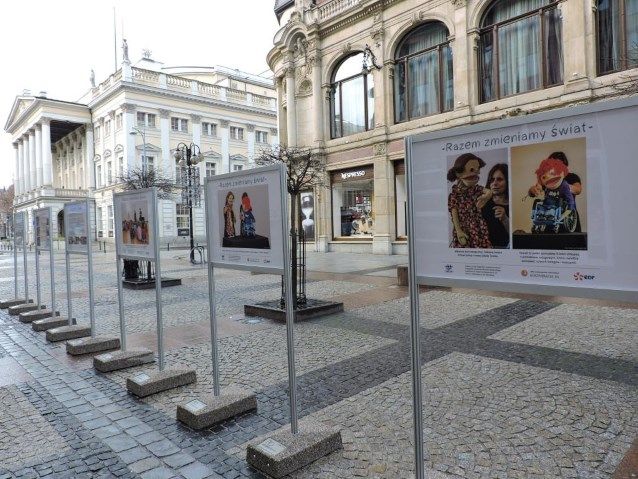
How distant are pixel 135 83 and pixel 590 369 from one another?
52.7 m

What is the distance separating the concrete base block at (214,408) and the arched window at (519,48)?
707 inches

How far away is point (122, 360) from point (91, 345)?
3.51 ft

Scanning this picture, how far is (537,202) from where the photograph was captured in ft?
7.48

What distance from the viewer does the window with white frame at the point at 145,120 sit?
51062 mm

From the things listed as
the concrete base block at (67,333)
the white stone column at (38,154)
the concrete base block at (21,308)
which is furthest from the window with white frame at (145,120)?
the concrete base block at (67,333)

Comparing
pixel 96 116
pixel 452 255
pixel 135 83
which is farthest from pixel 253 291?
pixel 96 116

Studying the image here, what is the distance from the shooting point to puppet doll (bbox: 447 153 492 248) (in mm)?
2510

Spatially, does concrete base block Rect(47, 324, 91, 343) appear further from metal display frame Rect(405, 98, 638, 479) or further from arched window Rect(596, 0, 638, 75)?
arched window Rect(596, 0, 638, 75)

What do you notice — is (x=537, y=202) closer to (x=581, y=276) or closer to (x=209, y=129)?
(x=581, y=276)

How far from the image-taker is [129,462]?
3.54m

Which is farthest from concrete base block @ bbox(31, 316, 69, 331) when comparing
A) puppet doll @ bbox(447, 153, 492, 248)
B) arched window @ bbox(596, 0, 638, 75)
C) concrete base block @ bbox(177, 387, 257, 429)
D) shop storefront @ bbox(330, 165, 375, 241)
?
arched window @ bbox(596, 0, 638, 75)

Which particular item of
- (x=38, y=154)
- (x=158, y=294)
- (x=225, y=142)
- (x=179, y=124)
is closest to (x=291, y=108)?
(x=158, y=294)

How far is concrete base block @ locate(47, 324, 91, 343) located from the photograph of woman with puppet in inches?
280

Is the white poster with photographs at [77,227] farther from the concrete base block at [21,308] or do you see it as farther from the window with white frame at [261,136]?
the window with white frame at [261,136]
